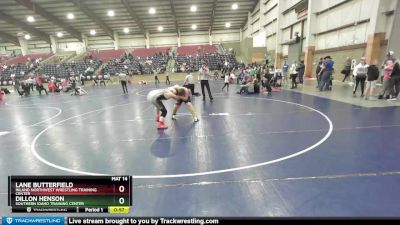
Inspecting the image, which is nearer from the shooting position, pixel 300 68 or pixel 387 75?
pixel 387 75

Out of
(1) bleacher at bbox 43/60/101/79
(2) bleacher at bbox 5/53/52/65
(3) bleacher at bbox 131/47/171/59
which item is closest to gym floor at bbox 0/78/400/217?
(1) bleacher at bbox 43/60/101/79

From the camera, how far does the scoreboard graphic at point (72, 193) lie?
5.82 feet

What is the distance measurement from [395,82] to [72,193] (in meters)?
11.0

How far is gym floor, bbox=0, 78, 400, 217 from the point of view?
3.10m

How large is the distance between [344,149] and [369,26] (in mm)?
12698

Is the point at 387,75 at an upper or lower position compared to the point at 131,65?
lower

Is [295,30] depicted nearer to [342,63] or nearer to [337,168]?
[342,63]

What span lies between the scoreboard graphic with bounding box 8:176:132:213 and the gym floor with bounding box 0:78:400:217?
4.35ft

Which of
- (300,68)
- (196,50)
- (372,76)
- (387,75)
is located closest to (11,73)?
(196,50)

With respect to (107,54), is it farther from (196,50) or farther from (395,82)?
(395,82)

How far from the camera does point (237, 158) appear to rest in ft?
15.1

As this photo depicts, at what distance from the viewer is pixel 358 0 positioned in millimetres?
15109

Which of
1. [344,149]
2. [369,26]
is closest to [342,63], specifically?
[369,26]

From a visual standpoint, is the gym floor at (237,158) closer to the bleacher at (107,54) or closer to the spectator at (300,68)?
Answer: the spectator at (300,68)
